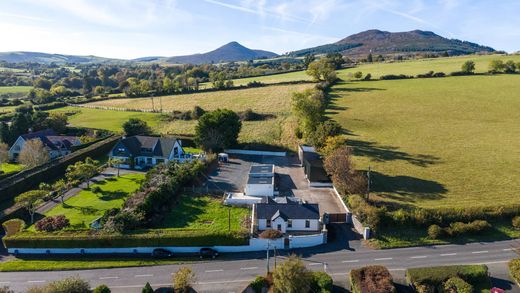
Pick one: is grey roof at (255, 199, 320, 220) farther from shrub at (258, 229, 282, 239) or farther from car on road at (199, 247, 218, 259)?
car on road at (199, 247, 218, 259)

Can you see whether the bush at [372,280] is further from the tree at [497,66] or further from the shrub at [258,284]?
the tree at [497,66]

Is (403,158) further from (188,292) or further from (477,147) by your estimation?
(188,292)

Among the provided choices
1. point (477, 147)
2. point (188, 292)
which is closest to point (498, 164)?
point (477, 147)

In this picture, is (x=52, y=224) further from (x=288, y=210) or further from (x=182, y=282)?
(x=288, y=210)

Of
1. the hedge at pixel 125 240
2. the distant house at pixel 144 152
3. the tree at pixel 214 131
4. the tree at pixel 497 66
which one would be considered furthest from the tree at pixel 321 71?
the hedge at pixel 125 240

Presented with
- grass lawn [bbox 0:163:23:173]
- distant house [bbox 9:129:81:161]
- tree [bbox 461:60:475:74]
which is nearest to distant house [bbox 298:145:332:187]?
distant house [bbox 9:129:81:161]
